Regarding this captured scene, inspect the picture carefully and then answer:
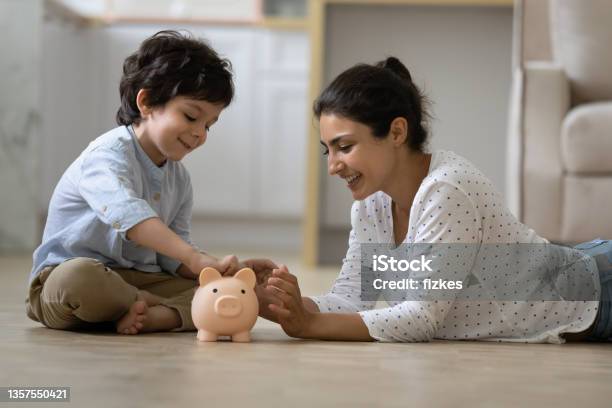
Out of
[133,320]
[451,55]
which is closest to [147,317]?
[133,320]

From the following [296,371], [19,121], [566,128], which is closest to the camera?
[296,371]

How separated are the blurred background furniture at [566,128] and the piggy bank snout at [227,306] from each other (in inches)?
46.0

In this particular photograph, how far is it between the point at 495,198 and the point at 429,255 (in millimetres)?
140

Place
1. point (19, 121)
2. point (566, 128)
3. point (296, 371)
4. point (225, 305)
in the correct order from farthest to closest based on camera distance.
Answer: point (19, 121)
point (566, 128)
point (225, 305)
point (296, 371)

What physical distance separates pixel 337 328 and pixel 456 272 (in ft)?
0.59

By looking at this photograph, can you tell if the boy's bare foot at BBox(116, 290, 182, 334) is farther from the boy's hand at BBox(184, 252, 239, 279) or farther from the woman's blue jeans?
the woman's blue jeans

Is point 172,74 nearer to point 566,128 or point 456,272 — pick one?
point 456,272

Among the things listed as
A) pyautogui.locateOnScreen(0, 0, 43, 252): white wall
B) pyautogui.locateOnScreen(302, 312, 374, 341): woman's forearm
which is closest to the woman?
pyautogui.locateOnScreen(302, 312, 374, 341): woman's forearm

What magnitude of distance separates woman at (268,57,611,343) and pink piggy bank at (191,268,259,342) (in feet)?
0.13

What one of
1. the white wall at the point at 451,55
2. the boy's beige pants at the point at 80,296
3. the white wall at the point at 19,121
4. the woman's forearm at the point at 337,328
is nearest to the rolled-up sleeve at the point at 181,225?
the boy's beige pants at the point at 80,296

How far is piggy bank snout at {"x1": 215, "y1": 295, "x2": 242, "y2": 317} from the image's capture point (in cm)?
133

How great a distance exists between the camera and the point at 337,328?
137cm

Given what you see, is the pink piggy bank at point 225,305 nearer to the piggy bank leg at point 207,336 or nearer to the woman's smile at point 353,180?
the piggy bank leg at point 207,336

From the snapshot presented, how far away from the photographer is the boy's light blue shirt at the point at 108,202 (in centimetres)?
141
